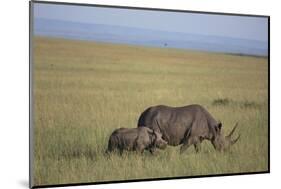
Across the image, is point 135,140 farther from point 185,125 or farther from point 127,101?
point 185,125

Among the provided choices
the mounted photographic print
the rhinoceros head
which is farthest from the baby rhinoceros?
the rhinoceros head

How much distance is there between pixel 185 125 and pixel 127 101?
0.52m

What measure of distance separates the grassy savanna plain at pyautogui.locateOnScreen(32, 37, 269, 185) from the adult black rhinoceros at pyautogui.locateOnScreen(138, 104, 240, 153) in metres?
0.05

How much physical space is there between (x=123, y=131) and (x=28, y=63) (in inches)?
32.9

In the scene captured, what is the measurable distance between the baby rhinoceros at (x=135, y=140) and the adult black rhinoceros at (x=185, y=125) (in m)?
0.04

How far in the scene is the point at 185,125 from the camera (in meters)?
4.29

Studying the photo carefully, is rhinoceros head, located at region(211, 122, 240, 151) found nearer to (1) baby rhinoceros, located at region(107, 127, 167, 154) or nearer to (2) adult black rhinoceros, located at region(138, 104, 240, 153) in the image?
(2) adult black rhinoceros, located at region(138, 104, 240, 153)

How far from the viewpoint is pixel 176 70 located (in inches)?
167

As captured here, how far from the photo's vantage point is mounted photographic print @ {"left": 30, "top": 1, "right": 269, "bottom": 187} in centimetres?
391

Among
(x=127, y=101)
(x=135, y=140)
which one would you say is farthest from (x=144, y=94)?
(x=135, y=140)

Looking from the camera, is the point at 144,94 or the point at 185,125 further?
the point at 185,125

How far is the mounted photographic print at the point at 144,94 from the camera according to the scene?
391 centimetres

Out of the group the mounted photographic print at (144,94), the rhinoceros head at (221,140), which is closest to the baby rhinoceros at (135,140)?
the mounted photographic print at (144,94)

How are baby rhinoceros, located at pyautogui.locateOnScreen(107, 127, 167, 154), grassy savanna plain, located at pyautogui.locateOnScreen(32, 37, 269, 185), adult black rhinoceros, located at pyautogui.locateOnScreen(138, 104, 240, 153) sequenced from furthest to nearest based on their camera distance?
1. adult black rhinoceros, located at pyautogui.locateOnScreen(138, 104, 240, 153)
2. baby rhinoceros, located at pyautogui.locateOnScreen(107, 127, 167, 154)
3. grassy savanna plain, located at pyautogui.locateOnScreen(32, 37, 269, 185)
